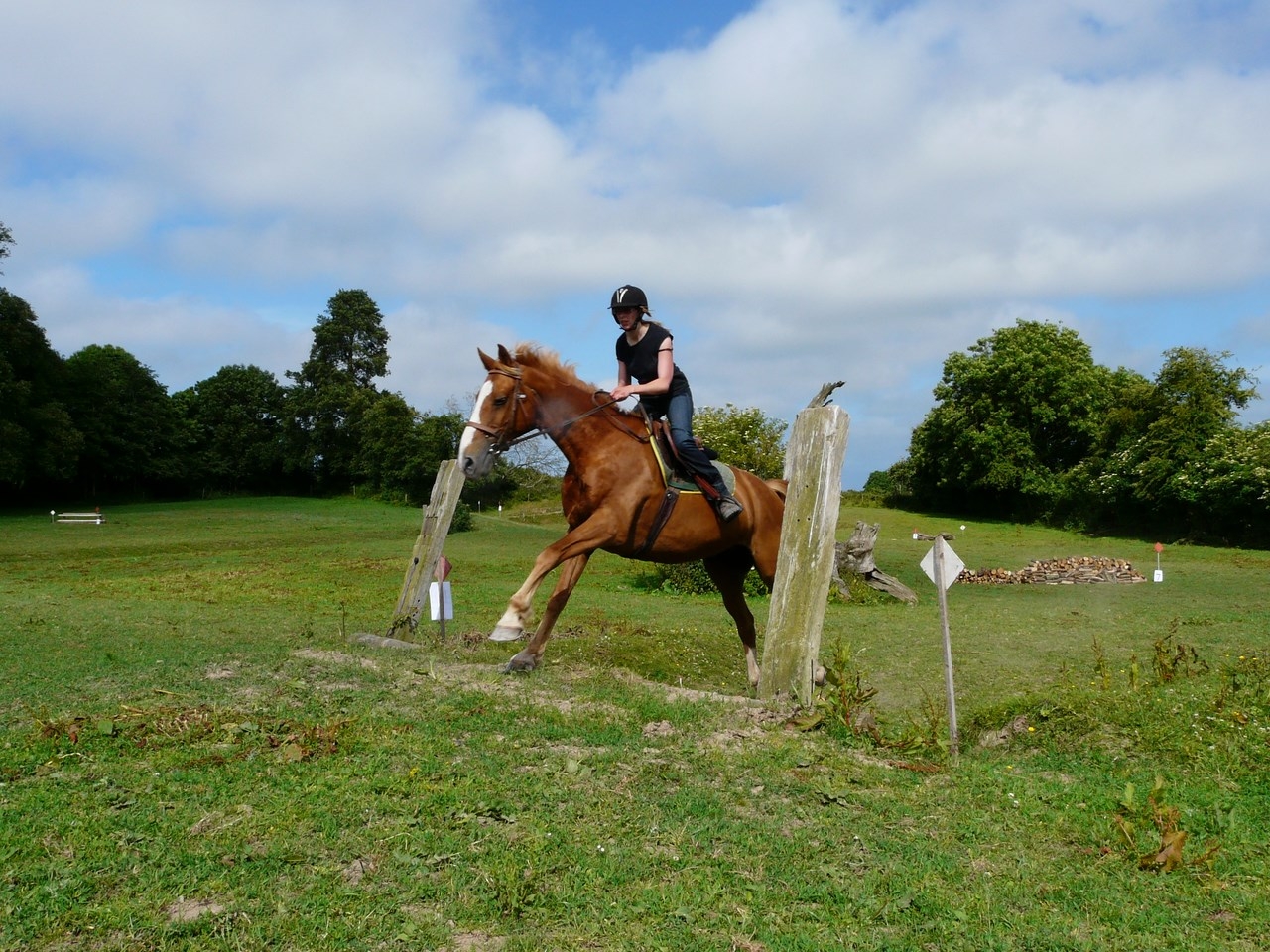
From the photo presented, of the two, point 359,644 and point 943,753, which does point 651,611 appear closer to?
point 359,644

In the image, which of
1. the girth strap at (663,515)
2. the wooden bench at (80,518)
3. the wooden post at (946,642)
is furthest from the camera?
the wooden bench at (80,518)

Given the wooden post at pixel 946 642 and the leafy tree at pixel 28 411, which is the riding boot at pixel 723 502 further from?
the leafy tree at pixel 28 411

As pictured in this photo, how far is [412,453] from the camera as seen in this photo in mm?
57969

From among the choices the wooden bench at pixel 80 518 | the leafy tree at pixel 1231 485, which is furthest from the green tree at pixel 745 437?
the wooden bench at pixel 80 518

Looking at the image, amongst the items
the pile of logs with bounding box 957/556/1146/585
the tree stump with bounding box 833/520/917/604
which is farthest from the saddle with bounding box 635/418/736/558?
the pile of logs with bounding box 957/556/1146/585

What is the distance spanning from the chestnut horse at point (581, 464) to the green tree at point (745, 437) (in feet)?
67.2

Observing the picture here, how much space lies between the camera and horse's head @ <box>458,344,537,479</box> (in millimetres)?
8367

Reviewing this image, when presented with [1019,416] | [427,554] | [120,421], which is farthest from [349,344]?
[427,554]

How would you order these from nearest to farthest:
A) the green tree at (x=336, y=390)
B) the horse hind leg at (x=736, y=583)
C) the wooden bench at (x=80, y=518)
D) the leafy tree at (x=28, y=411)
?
the horse hind leg at (x=736, y=583)
the wooden bench at (x=80, y=518)
the leafy tree at (x=28, y=411)
the green tree at (x=336, y=390)

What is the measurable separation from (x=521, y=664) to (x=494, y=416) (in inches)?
92.0

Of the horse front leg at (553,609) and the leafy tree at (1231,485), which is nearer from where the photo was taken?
the horse front leg at (553,609)

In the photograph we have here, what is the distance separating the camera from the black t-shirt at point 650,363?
28.4 ft

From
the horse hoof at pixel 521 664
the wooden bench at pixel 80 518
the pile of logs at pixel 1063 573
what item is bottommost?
the wooden bench at pixel 80 518

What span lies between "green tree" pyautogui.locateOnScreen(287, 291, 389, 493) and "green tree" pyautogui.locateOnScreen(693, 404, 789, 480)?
149 feet
